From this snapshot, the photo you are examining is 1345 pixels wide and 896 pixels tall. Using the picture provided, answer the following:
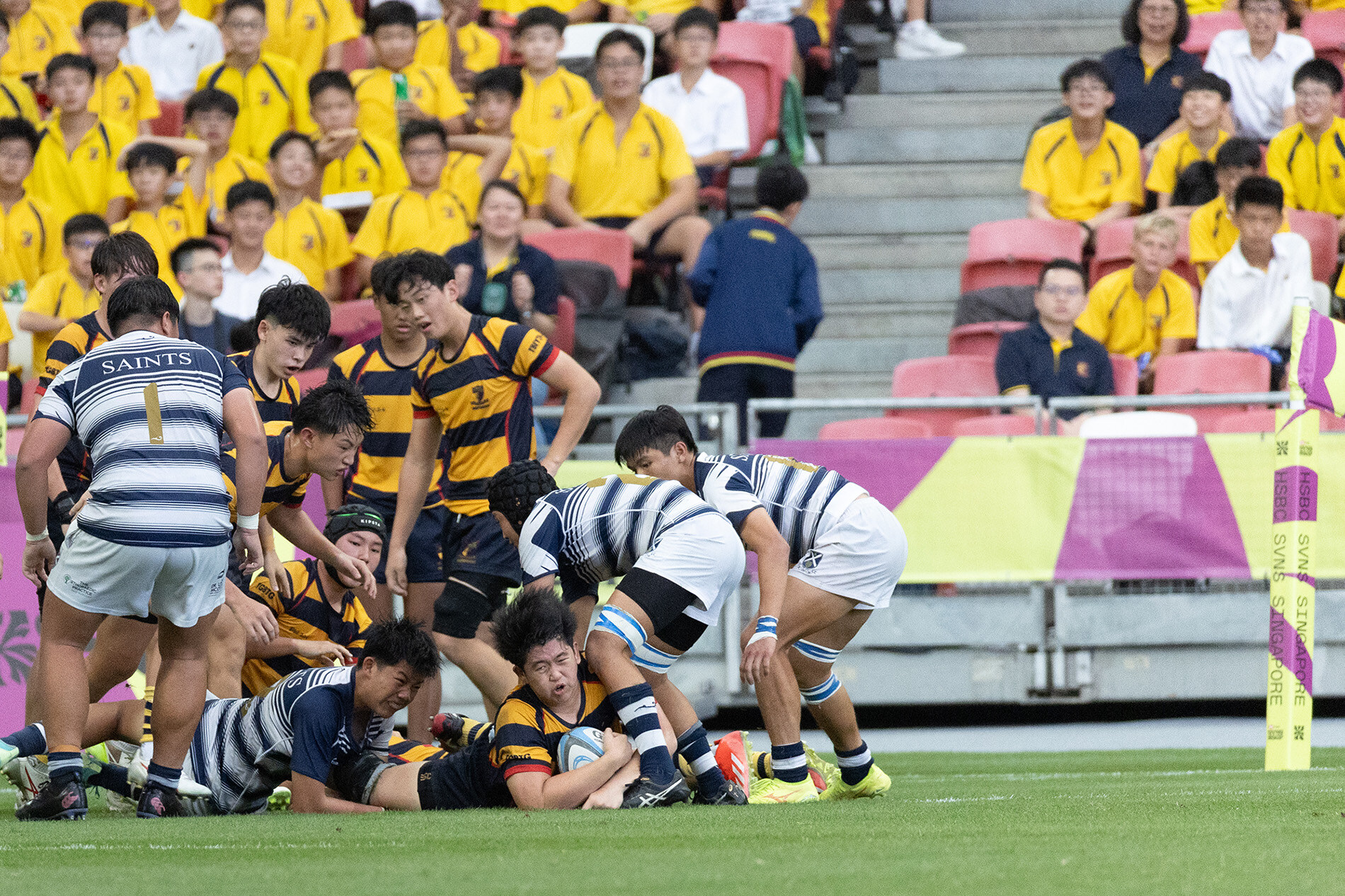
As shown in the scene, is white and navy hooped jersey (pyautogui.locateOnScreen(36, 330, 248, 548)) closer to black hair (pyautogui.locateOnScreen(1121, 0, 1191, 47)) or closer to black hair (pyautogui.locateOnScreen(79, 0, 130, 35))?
black hair (pyautogui.locateOnScreen(79, 0, 130, 35))

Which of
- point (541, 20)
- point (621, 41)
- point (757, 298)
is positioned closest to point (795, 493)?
point (757, 298)

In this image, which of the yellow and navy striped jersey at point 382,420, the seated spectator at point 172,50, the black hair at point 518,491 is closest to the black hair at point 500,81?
the seated spectator at point 172,50

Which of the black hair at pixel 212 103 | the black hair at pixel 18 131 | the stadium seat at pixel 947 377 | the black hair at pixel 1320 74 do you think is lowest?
the stadium seat at pixel 947 377

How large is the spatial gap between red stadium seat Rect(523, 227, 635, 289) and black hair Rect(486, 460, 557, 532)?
499 cm

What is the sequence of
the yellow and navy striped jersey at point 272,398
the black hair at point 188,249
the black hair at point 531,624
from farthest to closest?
the black hair at point 188,249 → the yellow and navy striped jersey at point 272,398 → the black hair at point 531,624

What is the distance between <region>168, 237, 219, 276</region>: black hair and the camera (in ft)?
33.5

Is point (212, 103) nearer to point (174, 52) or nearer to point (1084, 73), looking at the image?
point (174, 52)

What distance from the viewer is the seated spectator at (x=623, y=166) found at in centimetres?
1177

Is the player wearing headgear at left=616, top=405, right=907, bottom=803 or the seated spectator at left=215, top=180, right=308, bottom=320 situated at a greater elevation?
the seated spectator at left=215, top=180, right=308, bottom=320

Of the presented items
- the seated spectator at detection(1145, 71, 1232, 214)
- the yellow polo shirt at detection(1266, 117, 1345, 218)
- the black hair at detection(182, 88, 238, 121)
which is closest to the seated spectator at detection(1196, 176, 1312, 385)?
the yellow polo shirt at detection(1266, 117, 1345, 218)

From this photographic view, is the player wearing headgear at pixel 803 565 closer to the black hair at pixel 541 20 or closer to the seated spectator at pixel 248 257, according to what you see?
the seated spectator at pixel 248 257

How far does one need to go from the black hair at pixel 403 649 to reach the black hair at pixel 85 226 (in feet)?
19.3

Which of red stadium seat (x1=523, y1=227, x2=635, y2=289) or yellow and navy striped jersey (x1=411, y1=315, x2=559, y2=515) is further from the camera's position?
red stadium seat (x1=523, y1=227, x2=635, y2=289)

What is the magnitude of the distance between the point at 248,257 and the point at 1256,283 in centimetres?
631
